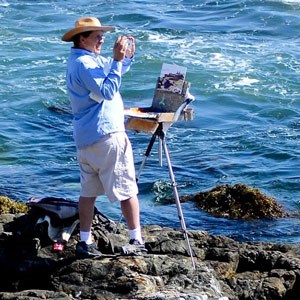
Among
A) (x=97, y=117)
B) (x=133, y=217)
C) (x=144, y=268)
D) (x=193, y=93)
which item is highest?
(x=97, y=117)

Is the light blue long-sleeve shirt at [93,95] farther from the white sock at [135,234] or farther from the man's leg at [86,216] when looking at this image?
the white sock at [135,234]

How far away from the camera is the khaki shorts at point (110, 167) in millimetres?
8562

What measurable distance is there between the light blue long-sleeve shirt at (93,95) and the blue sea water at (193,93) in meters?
4.36

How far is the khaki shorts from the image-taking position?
8.56m

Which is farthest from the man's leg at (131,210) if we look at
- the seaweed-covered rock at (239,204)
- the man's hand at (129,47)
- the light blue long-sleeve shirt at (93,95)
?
the seaweed-covered rock at (239,204)

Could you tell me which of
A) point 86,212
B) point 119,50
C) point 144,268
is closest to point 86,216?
point 86,212

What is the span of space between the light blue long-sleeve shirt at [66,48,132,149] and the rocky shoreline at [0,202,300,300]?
98cm

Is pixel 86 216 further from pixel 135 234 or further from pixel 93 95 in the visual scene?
pixel 93 95

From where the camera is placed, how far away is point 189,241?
31.6 feet

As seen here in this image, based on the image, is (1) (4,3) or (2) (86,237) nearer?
(2) (86,237)

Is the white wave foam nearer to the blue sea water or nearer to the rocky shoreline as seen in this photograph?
the blue sea water

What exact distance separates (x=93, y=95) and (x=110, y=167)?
0.61m

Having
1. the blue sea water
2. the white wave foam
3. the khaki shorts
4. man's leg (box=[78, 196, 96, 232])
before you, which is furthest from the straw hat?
the white wave foam

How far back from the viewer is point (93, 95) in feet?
27.7
